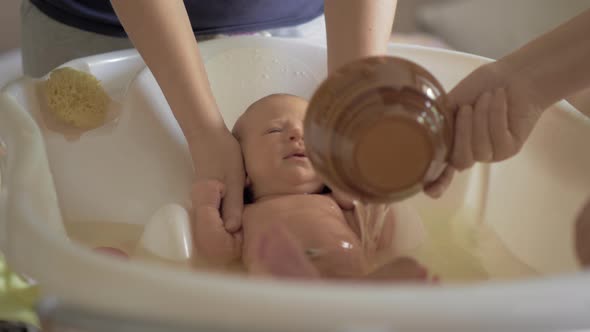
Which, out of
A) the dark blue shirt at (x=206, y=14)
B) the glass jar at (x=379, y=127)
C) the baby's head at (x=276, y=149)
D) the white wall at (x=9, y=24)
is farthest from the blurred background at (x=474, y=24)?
the glass jar at (x=379, y=127)

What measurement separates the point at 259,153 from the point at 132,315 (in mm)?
343

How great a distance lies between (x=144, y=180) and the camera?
74 cm

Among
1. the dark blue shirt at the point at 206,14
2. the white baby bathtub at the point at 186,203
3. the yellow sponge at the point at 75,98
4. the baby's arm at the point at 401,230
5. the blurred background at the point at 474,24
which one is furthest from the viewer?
the blurred background at the point at 474,24

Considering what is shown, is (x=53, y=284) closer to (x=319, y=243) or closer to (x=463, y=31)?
(x=319, y=243)

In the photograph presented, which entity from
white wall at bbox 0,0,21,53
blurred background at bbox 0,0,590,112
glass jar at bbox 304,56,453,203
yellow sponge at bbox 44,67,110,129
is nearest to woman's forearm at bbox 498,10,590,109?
glass jar at bbox 304,56,453,203

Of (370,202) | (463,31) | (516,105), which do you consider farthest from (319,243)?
(463,31)

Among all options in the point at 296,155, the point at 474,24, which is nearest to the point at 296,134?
the point at 296,155

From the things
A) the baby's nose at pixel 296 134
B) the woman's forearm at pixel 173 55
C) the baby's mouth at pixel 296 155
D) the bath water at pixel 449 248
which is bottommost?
the bath water at pixel 449 248

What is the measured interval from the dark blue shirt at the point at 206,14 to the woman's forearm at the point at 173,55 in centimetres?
18

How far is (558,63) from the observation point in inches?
20.8

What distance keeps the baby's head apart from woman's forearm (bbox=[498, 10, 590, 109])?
0.65ft

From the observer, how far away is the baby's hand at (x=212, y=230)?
62cm

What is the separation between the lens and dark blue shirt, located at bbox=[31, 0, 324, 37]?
0.88 meters

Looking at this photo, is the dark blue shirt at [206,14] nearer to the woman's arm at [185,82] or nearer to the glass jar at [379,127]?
the woman's arm at [185,82]
